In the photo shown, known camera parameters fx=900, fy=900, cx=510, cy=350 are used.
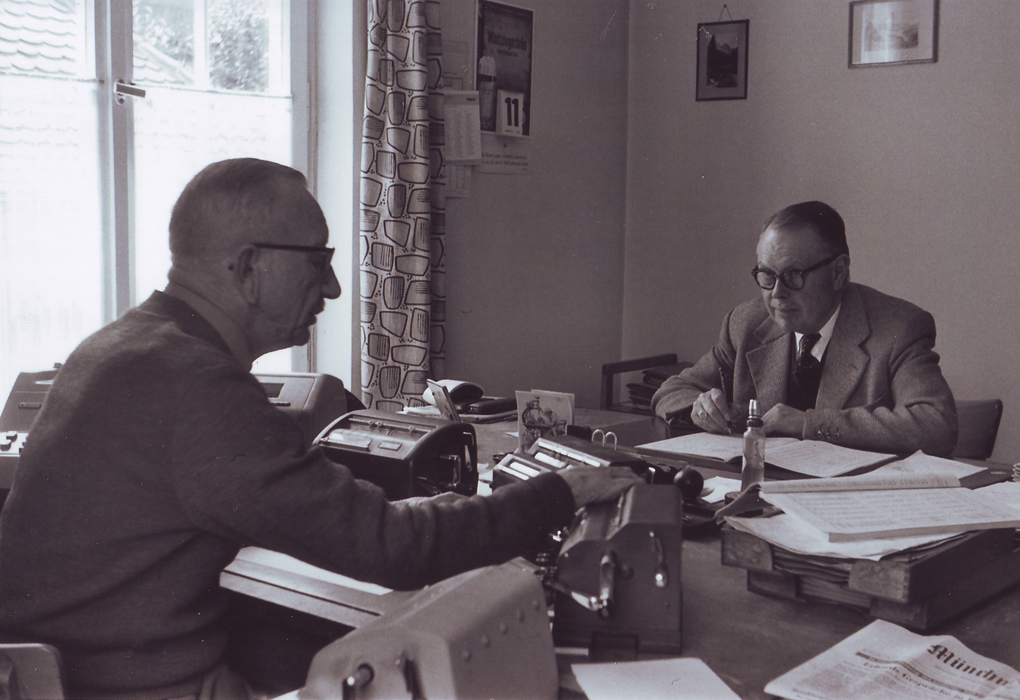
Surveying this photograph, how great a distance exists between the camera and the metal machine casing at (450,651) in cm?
87

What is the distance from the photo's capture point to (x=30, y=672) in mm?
1024

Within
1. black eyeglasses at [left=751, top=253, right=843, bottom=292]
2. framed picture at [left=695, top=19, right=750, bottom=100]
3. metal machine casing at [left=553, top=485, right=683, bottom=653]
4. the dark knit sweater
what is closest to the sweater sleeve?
the dark knit sweater

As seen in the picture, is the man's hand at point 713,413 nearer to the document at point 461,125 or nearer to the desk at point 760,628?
the desk at point 760,628

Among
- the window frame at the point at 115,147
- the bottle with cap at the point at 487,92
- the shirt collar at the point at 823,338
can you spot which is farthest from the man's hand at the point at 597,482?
the bottle with cap at the point at 487,92

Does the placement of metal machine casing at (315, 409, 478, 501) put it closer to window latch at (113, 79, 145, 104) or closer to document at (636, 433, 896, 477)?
document at (636, 433, 896, 477)

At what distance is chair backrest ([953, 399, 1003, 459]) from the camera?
8.54 feet

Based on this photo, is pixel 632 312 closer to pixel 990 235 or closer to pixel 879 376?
pixel 990 235

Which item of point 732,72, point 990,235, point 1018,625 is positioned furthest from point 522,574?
point 732,72

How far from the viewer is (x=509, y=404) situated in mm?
2574

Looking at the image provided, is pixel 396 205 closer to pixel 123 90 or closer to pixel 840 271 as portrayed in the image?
pixel 123 90


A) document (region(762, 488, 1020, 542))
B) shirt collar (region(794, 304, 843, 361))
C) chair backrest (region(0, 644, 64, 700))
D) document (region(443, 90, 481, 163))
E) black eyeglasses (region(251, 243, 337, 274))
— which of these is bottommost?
chair backrest (region(0, 644, 64, 700))

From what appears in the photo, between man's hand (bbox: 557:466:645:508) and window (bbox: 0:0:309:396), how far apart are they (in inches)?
87.5

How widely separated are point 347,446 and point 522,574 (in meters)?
0.70

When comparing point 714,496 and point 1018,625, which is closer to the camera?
point 1018,625
